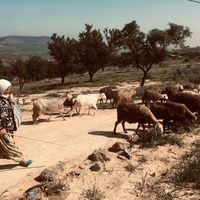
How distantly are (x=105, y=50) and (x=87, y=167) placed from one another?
30.5 meters

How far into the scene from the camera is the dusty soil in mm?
5805

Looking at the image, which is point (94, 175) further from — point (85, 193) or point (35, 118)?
point (35, 118)

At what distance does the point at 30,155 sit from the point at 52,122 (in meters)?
4.33

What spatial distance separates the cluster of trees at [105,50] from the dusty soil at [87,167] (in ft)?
53.2

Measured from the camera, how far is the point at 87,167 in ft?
22.6

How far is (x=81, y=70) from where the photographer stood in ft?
194

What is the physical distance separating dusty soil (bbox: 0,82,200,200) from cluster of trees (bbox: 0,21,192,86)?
638 inches

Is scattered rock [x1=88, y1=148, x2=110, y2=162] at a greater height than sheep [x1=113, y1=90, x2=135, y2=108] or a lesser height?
lesser

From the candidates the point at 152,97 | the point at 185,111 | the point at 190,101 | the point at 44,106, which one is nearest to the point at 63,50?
the point at 152,97

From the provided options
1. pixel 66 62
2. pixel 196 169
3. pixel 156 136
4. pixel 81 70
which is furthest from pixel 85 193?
pixel 81 70

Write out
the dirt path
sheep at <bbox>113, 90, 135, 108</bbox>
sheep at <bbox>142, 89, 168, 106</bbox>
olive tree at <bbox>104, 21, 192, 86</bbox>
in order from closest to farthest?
the dirt path
sheep at <bbox>142, 89, 168, 106</bbox>
sheep at <bbox>113, 90, 135, 108</bbox>
olive tree at <bbox>104, 21, 192, 86</bbox>

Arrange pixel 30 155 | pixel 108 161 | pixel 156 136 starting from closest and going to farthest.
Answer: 1. pixel 108 161
2. pixel 30 155
3. pixel 156 136

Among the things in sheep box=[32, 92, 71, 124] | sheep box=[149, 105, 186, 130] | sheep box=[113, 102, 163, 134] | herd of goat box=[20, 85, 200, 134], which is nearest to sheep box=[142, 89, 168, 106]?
herd of goat box=[20, 85, 200, 134]

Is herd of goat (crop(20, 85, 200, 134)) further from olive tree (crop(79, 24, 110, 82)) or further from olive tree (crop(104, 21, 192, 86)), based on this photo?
olive tree (crop(79, 24, 110, 82))
